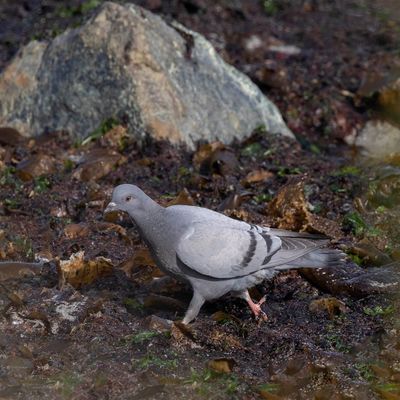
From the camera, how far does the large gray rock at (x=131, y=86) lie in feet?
26.5

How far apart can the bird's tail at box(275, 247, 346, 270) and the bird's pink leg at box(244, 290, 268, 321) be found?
0.27m

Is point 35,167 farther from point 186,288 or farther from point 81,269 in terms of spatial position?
point 186,288

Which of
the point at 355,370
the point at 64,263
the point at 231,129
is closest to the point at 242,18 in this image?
the point at 231,129

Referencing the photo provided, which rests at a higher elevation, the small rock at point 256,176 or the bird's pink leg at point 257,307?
the bird's pink leg at point 257,307

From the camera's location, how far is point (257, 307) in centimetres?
564

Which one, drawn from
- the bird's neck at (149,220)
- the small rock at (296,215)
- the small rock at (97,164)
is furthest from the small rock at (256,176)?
the bird's neck at (149,220)

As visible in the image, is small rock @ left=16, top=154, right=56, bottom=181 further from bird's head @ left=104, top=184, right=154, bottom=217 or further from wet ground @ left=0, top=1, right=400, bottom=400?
bird's head @ left=104, top=184, right=154, bottom=217

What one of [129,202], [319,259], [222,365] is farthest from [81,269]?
[319,259]

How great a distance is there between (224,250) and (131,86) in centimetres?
292

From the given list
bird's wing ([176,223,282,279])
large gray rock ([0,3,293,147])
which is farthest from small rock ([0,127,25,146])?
bird's wing ([176,223,282,279])

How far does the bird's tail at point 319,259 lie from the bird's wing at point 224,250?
19 centimetres

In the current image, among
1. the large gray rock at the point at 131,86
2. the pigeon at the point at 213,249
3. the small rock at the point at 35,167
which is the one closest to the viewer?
the pigeon at the point at 213,249

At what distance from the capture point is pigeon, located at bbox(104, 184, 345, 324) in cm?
550

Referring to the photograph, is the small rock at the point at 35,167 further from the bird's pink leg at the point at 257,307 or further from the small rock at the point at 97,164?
the bird's pink leg at the point at 257,307
